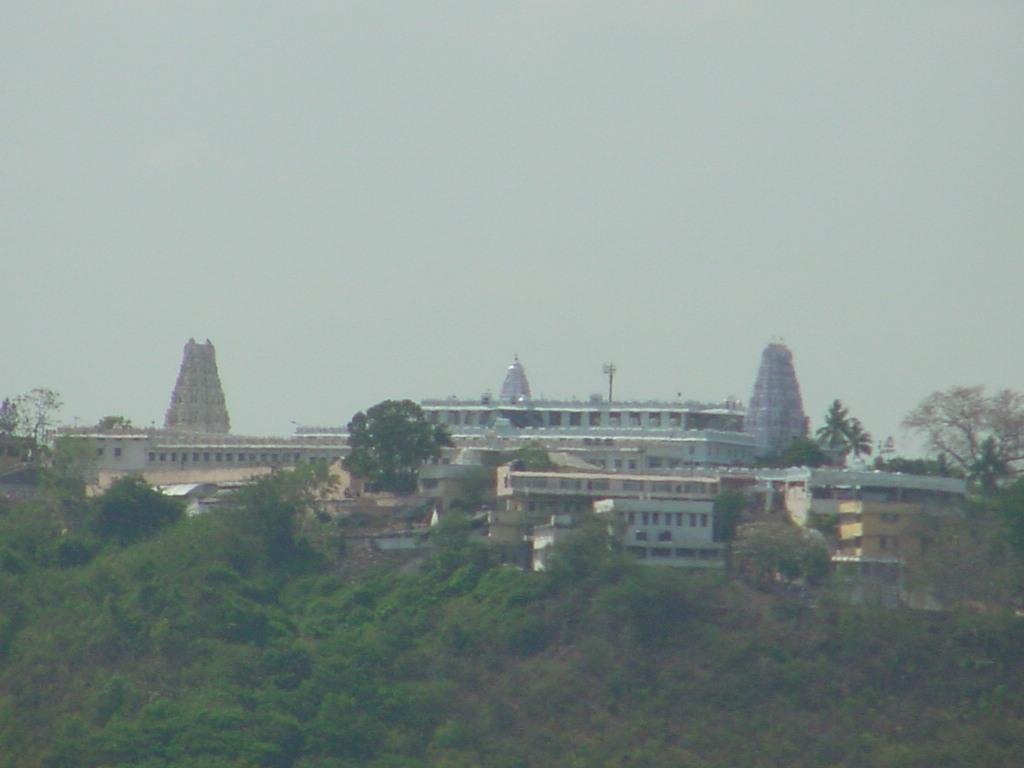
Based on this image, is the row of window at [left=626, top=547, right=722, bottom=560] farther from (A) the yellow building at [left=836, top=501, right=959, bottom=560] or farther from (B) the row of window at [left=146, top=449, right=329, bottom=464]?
(B) the row of window at [left=146, top=449, right=329, bottom=464]

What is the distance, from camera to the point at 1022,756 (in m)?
67.4

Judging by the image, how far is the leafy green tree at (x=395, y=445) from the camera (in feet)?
273

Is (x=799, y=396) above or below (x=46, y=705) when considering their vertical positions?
above

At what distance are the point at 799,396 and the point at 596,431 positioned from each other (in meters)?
14.7

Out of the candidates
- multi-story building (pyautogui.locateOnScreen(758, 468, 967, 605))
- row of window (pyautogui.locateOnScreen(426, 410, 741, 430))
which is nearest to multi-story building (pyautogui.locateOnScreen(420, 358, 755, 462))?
row of window (pyautogui.locateOnScreen(426, 410, 741, 430))

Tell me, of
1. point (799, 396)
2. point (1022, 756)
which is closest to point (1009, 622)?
point (1022, 756)

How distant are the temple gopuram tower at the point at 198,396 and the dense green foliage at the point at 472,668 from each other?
964 inches

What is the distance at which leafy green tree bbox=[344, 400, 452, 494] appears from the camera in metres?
83.1

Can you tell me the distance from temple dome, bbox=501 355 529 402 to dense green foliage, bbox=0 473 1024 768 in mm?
17370

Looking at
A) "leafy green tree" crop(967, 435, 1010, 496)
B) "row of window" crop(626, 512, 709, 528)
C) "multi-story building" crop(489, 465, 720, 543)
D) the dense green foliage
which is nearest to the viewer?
the dense green foliage

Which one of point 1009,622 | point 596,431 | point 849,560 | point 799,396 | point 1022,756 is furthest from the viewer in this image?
point 799,396

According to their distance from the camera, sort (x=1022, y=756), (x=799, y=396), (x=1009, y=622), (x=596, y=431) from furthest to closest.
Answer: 1. (x=799, y=396)
2. (x=596, y=431)
3. (x=1009, y=622)
4. (x=1022, y=756)

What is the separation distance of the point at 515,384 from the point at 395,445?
1358 cm

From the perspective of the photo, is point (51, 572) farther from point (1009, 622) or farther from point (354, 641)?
point (1009, 622)
